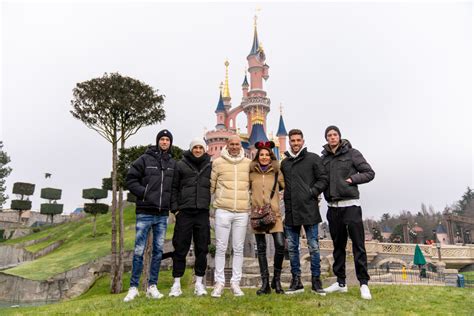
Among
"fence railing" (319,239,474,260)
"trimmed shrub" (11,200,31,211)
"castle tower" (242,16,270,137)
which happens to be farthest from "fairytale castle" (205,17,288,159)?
"trimmed shrub" (11,200,31,211)

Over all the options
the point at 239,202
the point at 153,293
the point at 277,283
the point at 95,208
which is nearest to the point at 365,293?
the point at 277,283

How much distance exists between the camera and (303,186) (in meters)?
5.77

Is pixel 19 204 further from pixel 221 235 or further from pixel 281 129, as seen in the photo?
pixel 221 235

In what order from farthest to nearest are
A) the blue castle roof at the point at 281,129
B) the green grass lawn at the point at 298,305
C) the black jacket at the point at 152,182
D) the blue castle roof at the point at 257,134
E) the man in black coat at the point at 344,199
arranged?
the blue castle roof at the point at 281,129
the blue castle roof at the point at 257,134
the black jacket at the point at 152,182
the man in black coat at the point at 344,199
the green grass lawn at the point at 298,305

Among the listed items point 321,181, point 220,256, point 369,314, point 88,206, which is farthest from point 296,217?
point 88,206

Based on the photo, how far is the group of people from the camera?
18.2 feet

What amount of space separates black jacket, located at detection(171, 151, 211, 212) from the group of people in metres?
0.02

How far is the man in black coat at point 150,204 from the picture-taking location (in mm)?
5551

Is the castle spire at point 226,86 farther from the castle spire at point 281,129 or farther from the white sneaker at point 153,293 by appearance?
the white sneaker at point 153,293

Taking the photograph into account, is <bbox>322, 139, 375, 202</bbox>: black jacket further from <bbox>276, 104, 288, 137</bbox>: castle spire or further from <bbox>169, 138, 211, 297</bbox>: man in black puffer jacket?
<bbox>276, 104, 288, 137</bbox>: castle spire

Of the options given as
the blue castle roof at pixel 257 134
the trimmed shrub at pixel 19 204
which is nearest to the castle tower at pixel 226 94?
the blue castle roof at pixel 257 134

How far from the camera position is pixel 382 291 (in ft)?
20.2

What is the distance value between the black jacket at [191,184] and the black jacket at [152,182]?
4.9 inches

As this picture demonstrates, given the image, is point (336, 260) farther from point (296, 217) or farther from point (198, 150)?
point (198, 150)
